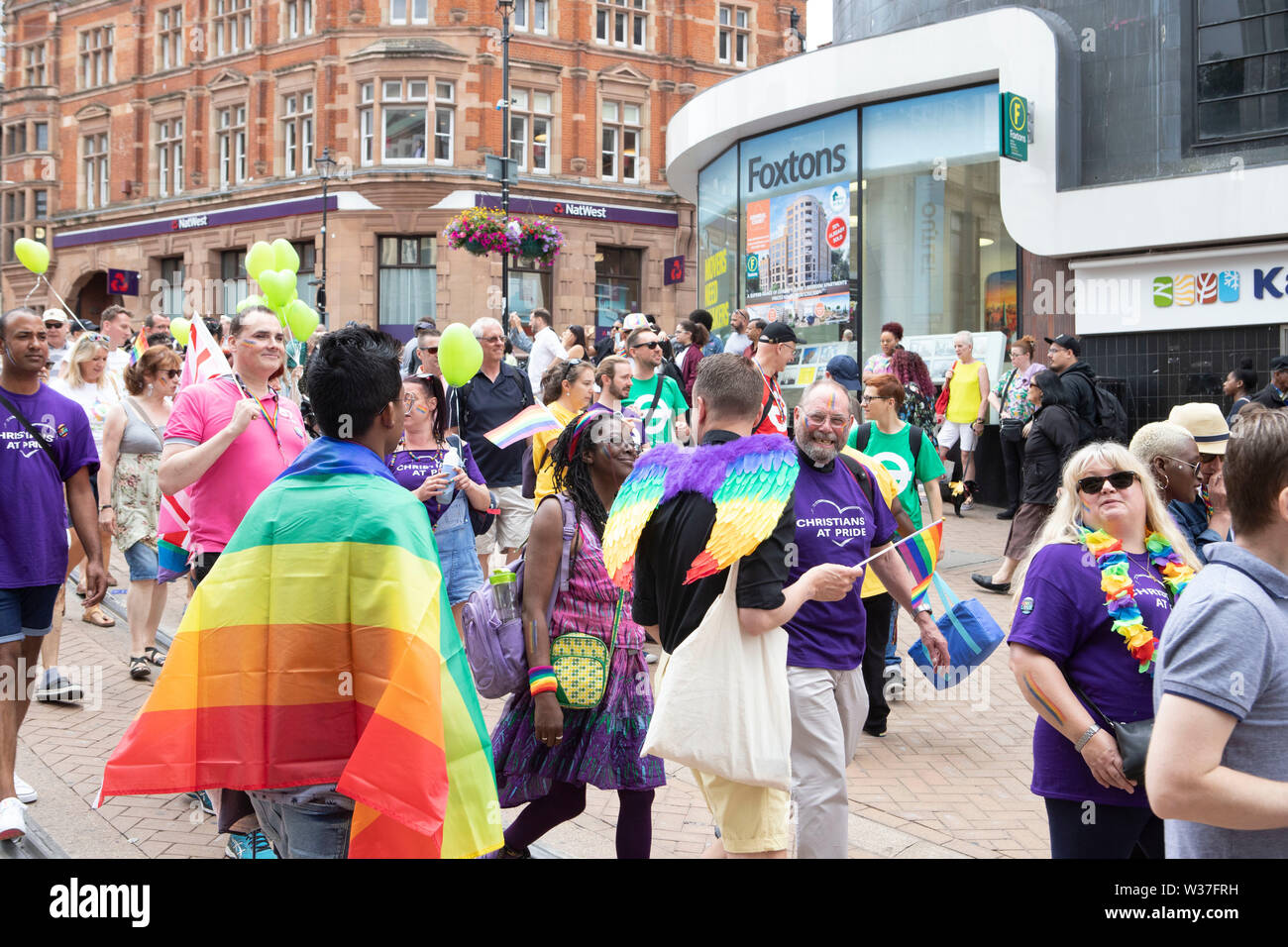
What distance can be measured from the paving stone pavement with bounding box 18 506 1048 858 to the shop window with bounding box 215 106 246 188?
34.4m

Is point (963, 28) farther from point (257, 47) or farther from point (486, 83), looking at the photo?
point (257, 47)

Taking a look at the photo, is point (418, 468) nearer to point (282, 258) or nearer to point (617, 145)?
point (282, 258)

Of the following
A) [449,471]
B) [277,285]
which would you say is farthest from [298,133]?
[449,471]

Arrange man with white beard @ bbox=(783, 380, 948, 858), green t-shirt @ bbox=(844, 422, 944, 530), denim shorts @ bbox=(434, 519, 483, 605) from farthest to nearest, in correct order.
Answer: green t-shirt @ bbox=(844, 422, 944, 530) → denim shorts @ bbox=(434, 519, 483, 605) → man with white beard @ bbox=(783, 380, 948, 858)

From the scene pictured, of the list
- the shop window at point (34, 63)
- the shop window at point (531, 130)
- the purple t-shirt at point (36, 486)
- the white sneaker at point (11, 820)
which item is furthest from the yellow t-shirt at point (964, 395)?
the shop window at point (34, 63)

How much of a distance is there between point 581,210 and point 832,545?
110 feet

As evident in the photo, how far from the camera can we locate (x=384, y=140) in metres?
35.3

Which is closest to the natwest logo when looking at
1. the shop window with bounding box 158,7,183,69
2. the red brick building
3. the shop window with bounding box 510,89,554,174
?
the red brick building

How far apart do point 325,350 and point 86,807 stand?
3.37m

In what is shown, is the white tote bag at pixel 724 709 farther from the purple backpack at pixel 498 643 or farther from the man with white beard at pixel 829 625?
the purple backpack at pixel 498 643

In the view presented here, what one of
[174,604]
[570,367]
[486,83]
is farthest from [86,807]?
[486,83]

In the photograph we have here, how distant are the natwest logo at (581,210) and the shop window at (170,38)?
15.8m

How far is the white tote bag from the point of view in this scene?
3305 millimetres

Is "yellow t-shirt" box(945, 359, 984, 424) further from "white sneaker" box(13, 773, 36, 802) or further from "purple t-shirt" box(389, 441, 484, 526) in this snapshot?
"white sneaker" box(13, 773, 36, 802)
